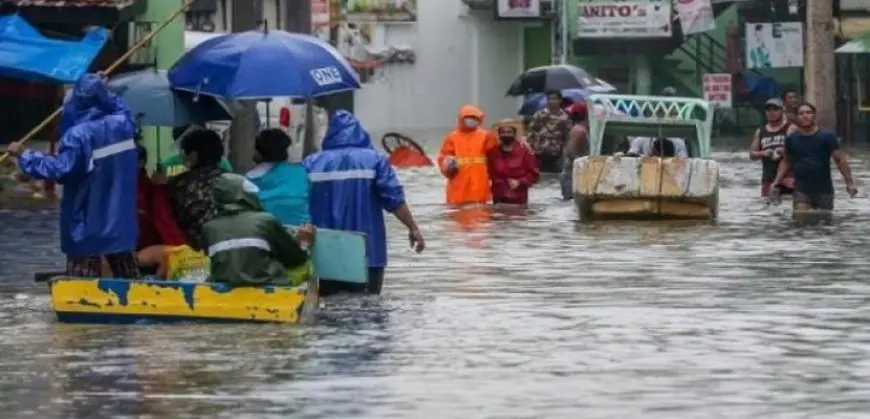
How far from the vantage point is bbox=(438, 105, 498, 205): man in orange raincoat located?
88.4 ft

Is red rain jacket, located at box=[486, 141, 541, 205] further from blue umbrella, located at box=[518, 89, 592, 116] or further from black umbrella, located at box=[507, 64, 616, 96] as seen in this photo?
black umbrella, located at box=[507, 64, 616, 96]

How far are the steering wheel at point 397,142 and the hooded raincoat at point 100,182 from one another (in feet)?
87.6

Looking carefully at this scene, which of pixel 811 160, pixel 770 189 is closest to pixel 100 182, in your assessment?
pixel 811 160

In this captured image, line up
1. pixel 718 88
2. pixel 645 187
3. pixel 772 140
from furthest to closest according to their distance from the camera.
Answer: pixel 718 88, pixel 772 140, pixel 645 187

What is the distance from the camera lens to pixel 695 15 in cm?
5691

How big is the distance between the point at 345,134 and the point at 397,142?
2785 centimetres

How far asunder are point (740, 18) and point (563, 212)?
33931 mm

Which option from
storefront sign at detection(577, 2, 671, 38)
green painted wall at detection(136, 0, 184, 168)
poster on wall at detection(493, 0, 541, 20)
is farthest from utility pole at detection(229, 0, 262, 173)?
poster on wall at detection(493, 0, 541, 20)

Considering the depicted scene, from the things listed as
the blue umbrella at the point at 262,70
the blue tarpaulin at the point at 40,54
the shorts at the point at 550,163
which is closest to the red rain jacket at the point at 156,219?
the blue umbrella at the point at 262,70

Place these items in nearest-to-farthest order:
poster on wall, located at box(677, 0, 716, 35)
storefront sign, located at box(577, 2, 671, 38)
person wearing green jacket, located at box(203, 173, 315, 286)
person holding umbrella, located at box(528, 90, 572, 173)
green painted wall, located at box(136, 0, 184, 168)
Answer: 1. person wearing green jacket, located at box(203, 173, 315, 286)
2. green painted wall, located at box(136, 0, 184, 168)
3. person holding umbrella, located at box(528, 90, 572, 173)
4. poster on wall, located at box(677, 0, 716, 35)
5. storefront sign, located at box(577, 2, 671, 38)

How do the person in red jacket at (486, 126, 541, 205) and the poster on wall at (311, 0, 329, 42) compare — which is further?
the poster on wall at (311, 0, 329, 42)

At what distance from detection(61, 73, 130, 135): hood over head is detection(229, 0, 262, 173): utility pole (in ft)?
20.9

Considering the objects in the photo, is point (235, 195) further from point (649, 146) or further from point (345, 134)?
point (649, 146)

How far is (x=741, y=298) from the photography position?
16.0 m
